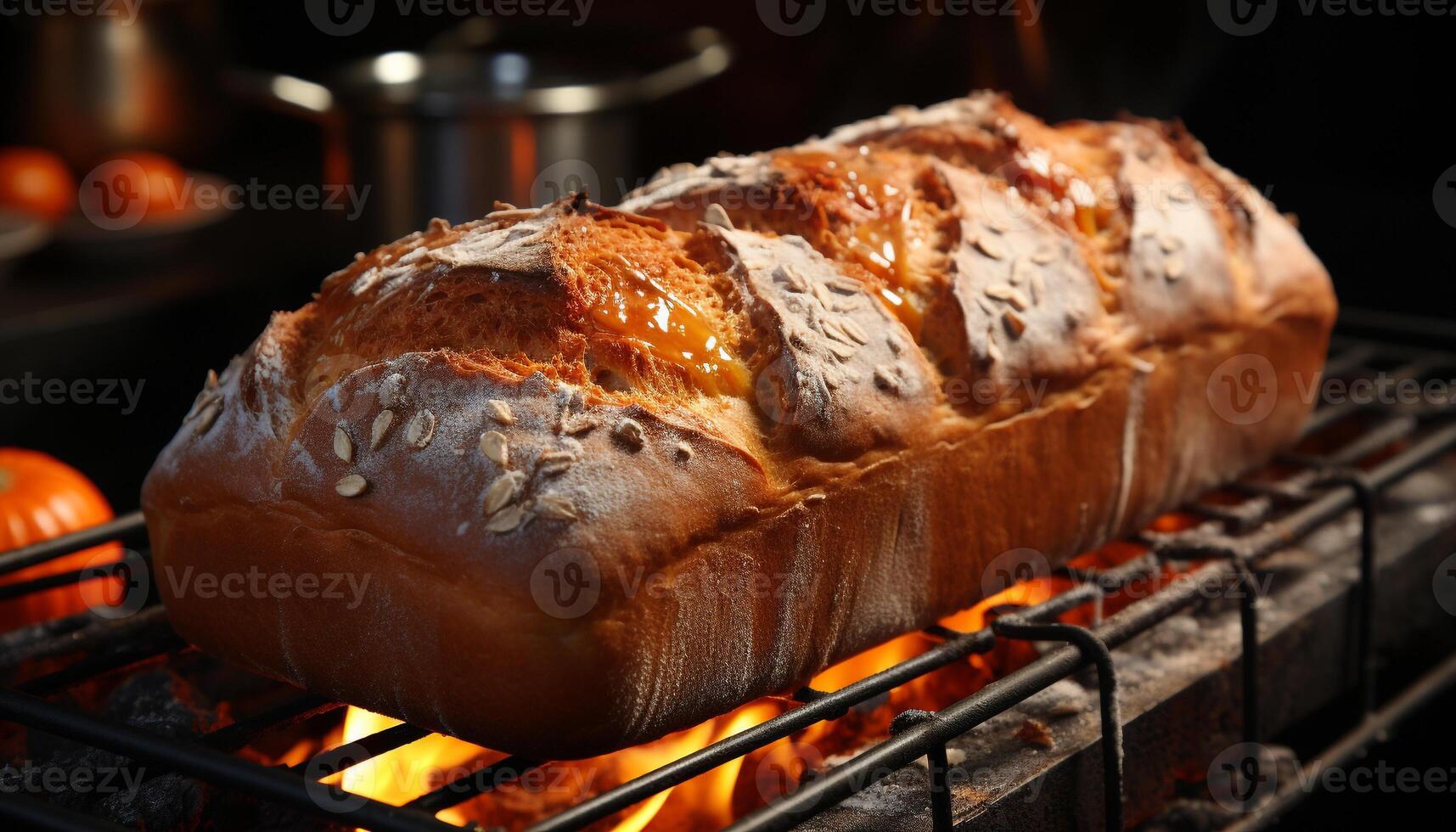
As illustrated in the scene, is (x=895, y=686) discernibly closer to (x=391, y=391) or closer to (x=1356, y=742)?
(x=391, y=391)

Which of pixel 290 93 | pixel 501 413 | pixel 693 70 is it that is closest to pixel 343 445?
pixel 501 413

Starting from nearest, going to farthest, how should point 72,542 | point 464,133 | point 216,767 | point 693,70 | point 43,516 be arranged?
point 216,767
point 72,542
point 43,516
point 464,133
point 693,70

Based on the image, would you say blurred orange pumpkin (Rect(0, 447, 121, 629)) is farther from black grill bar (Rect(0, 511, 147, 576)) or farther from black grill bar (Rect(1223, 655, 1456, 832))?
black grill bar (Rect(1223, 655, 1456, 832))

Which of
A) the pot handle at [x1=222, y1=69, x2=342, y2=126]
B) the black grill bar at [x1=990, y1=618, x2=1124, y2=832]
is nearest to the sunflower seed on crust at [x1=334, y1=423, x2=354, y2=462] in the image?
the black grill bar at [x1=990, y1=618, x2=1124, y2=832]

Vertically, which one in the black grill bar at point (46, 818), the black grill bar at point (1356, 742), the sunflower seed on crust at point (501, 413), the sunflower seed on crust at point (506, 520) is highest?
the sunflower seed on crust at point (501, 413)

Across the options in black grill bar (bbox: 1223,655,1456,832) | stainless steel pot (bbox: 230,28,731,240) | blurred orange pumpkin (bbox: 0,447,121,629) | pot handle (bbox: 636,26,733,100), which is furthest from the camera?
pot handle (bbox: 636,26,733,100)

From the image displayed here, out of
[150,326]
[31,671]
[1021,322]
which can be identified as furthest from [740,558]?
[150,326]

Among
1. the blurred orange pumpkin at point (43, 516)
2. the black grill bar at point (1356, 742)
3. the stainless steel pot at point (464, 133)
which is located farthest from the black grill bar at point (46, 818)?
the stainless steel pot at point (464, 133)

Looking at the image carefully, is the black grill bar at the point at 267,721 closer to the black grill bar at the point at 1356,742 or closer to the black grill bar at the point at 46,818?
the black grill bar at the point at 46,818
